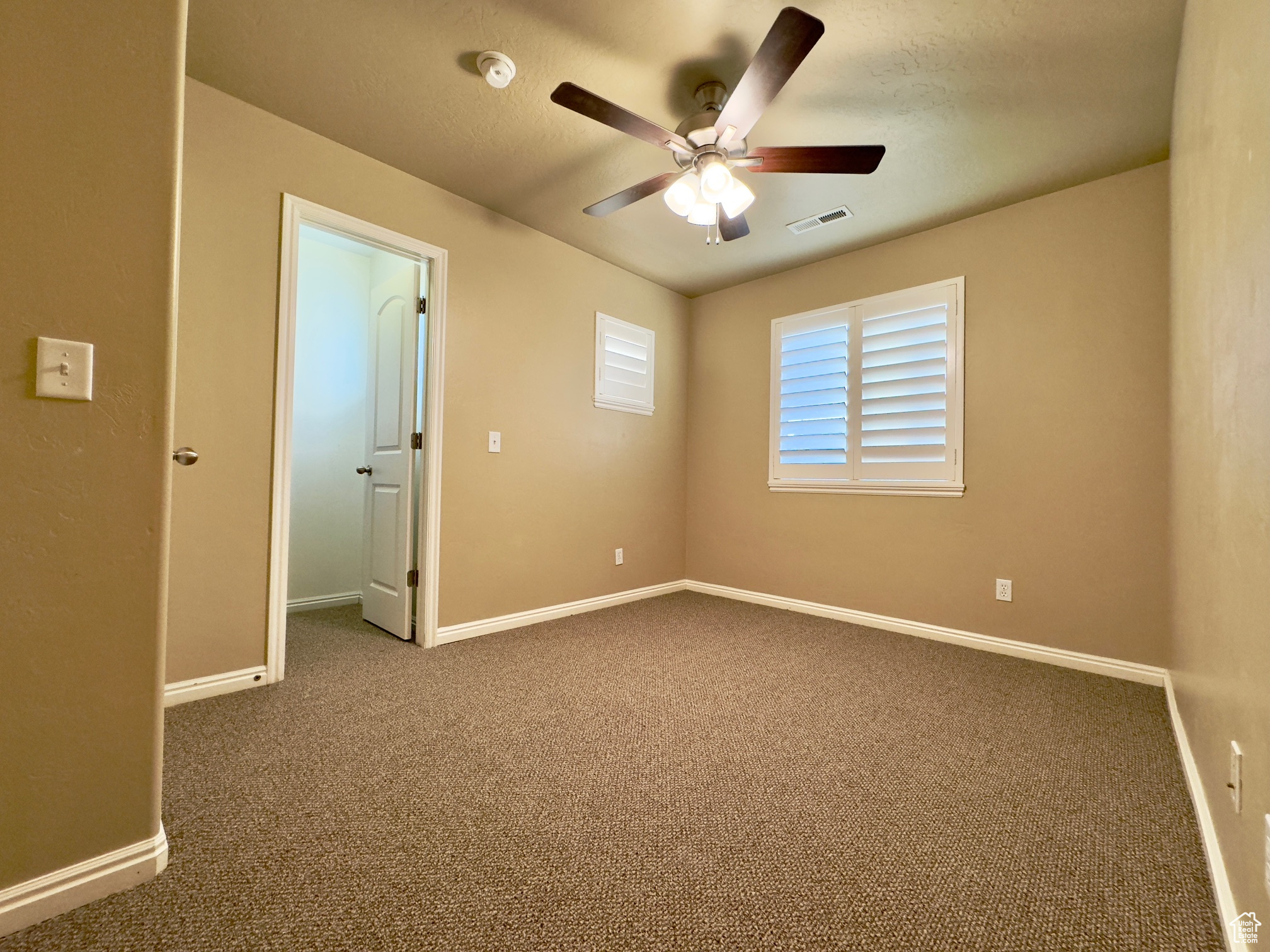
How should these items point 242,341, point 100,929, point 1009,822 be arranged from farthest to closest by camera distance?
1. point 242,341
2. point 1009,822
3. point 100,929

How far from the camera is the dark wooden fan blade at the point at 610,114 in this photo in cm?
165

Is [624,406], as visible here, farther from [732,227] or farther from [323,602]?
[323,602]

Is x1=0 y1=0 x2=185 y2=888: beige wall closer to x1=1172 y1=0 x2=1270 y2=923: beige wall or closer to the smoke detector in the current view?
the smoke detector

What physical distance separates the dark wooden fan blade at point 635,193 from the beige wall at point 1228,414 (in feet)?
5.07

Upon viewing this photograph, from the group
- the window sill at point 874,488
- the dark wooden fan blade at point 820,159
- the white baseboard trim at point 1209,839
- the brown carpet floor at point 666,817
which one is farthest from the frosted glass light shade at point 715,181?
the white baseboard trim at point 1209,839

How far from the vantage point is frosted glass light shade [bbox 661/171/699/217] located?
2.13 meters

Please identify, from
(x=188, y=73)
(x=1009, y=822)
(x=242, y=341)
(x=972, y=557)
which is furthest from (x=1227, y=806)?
(x=188, y=73)

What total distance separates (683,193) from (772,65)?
2.04 ft

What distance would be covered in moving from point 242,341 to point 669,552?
124 inches

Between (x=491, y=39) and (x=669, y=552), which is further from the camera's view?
(x=669, y=552)

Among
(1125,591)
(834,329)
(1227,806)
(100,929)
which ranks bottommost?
(100,929)

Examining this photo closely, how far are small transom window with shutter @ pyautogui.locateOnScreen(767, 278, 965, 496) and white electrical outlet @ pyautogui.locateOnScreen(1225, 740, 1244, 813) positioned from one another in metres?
2.19

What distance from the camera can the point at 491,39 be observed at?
1.91 metres

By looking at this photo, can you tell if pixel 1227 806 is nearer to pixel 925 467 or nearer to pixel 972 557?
pixel 972 557
